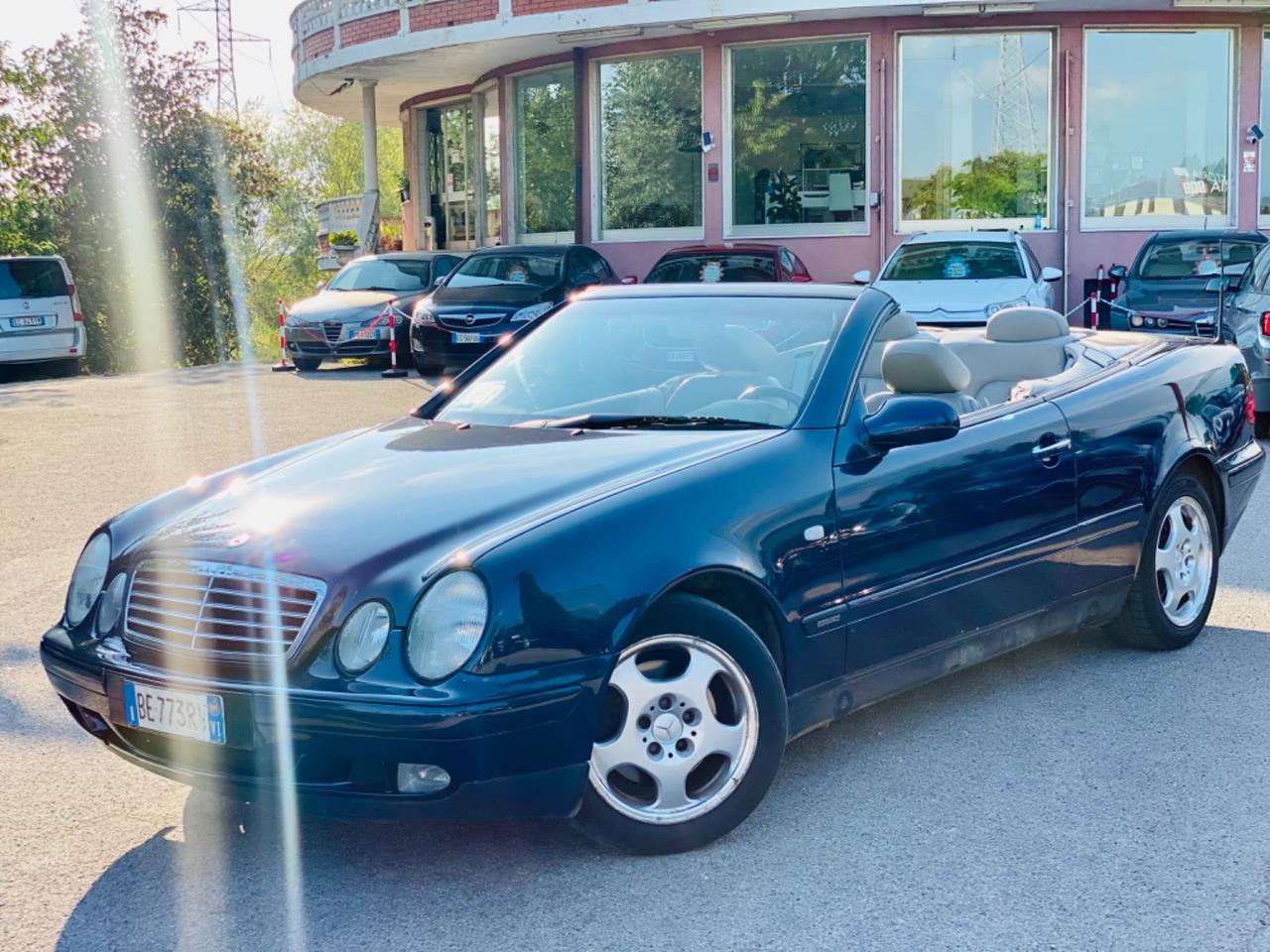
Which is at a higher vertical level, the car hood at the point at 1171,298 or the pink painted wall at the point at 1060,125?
the pink painted wall at the point at 1060,125

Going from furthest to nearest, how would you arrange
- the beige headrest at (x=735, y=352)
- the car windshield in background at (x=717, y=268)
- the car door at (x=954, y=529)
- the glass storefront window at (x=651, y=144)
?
the glass storefront window at (x=651, y=144) → the car windshield in background at (x=717, y=268) → the beige headrest at (x=735, y=352) → the car door at (x=954, y=529)

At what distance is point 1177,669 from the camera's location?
5.73 meters

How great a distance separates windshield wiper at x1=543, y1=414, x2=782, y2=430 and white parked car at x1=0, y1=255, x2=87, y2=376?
19.3 m

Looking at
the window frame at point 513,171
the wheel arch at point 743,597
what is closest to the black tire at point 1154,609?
the wheel arch at point 743,597

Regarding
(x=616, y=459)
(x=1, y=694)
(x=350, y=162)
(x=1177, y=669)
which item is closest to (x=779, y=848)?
(x=616, y=459)

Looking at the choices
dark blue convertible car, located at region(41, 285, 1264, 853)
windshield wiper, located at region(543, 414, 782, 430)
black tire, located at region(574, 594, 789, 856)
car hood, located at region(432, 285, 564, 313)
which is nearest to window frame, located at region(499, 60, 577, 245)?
car hood, located at region(432, 285, 564, 313)

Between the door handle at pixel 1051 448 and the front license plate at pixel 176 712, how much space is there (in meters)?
2.74

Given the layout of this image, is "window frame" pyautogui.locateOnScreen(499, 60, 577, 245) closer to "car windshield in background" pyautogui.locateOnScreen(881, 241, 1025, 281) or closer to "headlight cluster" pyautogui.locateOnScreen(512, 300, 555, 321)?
"headlight cluster" pyautogui.locateOnScreen(512, 300, 555, 321)

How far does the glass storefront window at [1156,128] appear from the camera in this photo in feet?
76.1

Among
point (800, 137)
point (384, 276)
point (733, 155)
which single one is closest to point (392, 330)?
point (384, 276)

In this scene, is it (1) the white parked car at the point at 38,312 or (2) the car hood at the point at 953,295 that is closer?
(2) the car hood at the point at 953,295

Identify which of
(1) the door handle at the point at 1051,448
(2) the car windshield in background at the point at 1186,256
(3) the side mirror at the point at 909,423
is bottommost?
(1) the door handle at the point at 1051,448

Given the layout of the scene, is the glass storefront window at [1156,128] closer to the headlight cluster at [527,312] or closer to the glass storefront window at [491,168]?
the headlight cluster at [527,312]

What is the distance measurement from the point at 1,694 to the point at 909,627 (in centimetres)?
308
